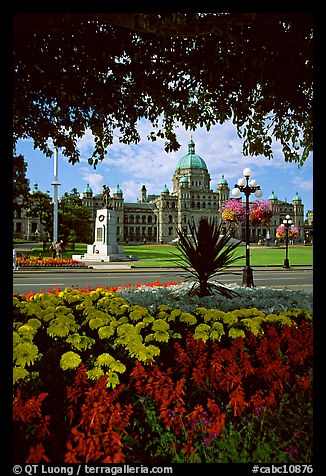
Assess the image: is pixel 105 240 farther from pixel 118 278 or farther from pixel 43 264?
pixel 118 278

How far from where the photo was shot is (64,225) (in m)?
41.8

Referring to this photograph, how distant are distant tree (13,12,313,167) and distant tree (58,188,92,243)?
35632 millimetres

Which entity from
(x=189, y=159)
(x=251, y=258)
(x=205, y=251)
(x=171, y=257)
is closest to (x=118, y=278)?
(x=189, y=159)

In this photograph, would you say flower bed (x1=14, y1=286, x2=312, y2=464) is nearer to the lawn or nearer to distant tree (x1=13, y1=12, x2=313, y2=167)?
distant tree (x1=13, y1=12, x2=313, y2=167)

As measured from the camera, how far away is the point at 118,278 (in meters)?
18.7

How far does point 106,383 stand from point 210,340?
1.42 metres

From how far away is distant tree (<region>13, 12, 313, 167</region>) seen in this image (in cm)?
397

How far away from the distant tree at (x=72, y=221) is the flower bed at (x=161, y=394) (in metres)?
37.4

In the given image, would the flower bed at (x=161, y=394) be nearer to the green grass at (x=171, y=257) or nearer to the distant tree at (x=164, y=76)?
the distant tree at (x=164, y=76)

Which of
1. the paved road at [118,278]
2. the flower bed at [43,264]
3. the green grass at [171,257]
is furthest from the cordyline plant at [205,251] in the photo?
the flower bed at [43,264]

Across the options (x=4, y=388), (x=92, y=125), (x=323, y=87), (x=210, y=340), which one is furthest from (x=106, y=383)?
(x=92, y=125)

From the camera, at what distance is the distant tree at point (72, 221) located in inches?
1644

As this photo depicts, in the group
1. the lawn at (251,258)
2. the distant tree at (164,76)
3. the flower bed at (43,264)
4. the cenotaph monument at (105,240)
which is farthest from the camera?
the cenotaph monument at (105,240)

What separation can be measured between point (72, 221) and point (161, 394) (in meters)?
41.1
